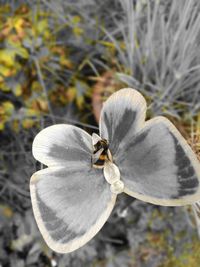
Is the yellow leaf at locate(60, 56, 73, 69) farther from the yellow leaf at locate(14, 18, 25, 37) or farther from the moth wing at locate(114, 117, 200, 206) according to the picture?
the moth wing at locate(114, 117, 200, 206)

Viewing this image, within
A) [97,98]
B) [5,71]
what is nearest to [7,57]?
[5,71]

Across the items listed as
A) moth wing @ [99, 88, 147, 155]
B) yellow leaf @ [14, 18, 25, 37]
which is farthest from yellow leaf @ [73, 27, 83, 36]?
moth wing @ [99, 88, 147, 155]

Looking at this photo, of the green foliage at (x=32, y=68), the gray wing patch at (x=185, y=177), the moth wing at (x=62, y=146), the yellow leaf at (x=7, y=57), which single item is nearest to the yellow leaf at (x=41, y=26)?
the green foliage at (x=32, y=68)

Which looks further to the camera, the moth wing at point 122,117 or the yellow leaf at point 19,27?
the yellow leaf at point 19,27

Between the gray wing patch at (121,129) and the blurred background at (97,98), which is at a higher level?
the gray wing patch at (121,129)

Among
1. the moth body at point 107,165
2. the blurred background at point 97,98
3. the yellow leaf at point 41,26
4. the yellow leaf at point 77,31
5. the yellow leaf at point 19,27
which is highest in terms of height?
the yellow leaf at point 19,27

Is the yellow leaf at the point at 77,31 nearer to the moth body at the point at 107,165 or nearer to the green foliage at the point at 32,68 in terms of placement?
the green foliage at the point at 32,68

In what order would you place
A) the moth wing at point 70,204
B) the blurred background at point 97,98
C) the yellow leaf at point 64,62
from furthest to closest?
the yellow leaf at point 64,62 < the blurred background at point 97,98 < the moth wing at point 70,204

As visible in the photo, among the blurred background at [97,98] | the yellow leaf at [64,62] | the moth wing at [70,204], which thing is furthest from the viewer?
the yellow leaf at [64,62]
